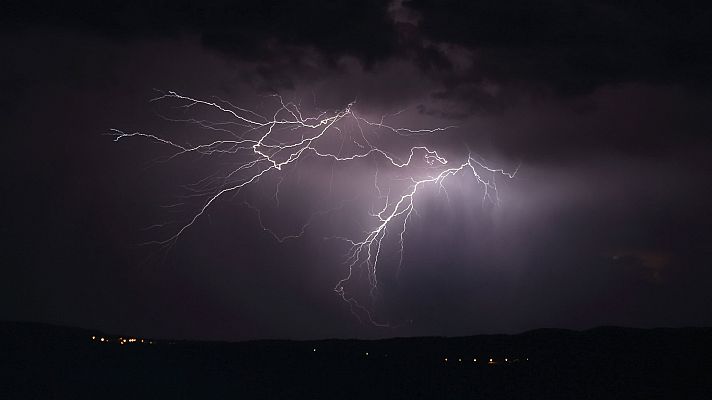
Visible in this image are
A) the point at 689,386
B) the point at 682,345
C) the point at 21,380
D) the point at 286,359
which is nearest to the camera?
the point at 21,380

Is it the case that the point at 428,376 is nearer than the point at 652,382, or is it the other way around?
the point at 652,382

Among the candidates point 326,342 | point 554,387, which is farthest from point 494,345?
point 554,387

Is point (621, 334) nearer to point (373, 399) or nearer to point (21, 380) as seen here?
point (373, 399)

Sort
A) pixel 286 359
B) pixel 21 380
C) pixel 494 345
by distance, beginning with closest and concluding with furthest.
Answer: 1. pixel 21 380
2. pixel 286 359
3. pixel 494 345

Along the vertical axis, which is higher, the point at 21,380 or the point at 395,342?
the point at 395,342

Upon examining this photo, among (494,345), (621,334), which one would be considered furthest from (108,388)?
(621,334)

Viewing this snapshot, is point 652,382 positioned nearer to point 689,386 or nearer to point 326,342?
point 689,386
